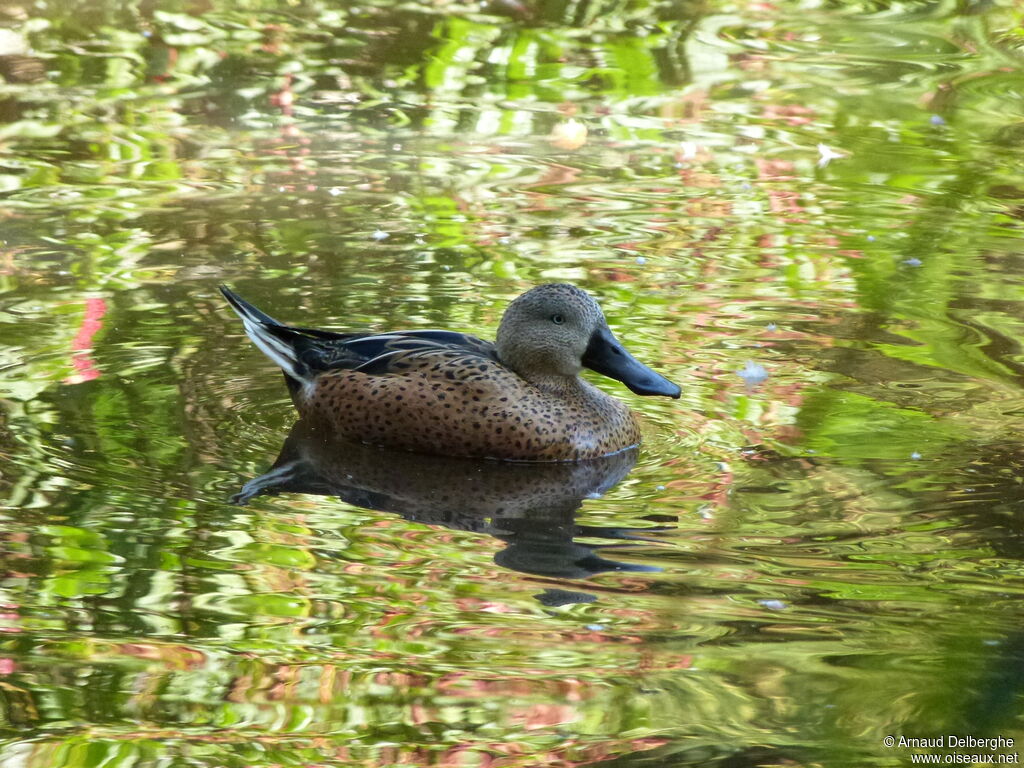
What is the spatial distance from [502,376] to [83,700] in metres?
2.80

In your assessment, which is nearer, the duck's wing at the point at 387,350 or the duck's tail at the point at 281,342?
the duck's wing at the point at 387,350

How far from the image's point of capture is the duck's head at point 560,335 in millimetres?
6660

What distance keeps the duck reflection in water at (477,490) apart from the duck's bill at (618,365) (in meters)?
0.31

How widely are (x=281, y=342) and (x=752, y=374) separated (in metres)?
2.15

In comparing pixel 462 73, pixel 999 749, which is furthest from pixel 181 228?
pixel 999 749

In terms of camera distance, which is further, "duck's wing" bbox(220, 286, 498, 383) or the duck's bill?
"duck's wing" bbox(220, 286, 498, 383)

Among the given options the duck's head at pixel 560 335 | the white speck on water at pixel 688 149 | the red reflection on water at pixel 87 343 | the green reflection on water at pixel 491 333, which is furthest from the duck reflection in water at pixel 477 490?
the white speck on water at pixel 688 149

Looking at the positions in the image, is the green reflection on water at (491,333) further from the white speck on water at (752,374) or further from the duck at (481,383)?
the duck at (481,383)

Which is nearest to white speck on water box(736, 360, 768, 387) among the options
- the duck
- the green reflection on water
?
the green reflection on water

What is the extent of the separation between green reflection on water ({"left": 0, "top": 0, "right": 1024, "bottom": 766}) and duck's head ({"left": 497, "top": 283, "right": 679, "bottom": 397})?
0.44 meters

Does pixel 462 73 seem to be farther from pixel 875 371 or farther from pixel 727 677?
pixel 727 677

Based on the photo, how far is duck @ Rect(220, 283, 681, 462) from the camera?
646cm

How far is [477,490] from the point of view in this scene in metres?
6.14

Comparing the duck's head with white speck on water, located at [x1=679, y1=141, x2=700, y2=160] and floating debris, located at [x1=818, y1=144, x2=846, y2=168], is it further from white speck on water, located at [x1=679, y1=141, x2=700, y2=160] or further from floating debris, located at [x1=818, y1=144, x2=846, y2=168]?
floating debris, located at [x1=818, y1=144, x2=846, y2=168]
